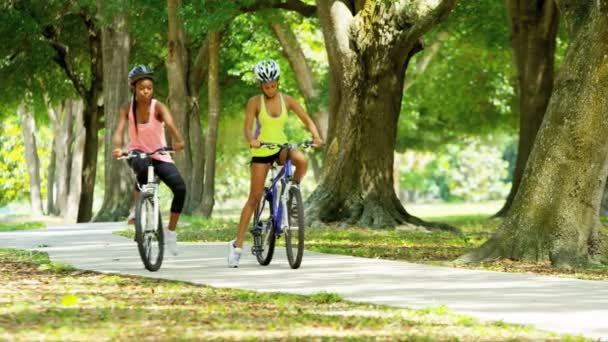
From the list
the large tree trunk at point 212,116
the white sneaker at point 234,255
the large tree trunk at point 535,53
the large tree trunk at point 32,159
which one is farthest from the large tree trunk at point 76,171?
the white sneaker at point 234,255

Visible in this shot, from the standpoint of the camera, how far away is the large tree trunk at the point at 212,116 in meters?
33.5

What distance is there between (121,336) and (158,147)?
17.1ft

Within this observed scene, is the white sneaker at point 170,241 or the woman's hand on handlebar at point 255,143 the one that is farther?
the white sneaker at point 170,241

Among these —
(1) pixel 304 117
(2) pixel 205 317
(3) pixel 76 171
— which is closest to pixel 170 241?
(1) pixel 304 117

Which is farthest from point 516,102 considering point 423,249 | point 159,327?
point 159,327

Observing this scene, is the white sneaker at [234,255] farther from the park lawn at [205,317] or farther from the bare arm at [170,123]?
the park lawn at [205,317]

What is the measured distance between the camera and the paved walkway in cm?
923

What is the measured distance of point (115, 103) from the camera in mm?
31188

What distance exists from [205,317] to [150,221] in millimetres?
4019

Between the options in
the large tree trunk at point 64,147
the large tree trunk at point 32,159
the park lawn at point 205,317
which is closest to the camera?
the park lawn at point 205,317

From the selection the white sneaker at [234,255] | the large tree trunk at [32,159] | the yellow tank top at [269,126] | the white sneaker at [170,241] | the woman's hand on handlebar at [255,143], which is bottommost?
the white sneaker at [234,255]

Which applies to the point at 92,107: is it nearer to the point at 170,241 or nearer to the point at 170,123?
the point at 170,241

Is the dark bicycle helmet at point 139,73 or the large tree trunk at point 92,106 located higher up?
the large tree trunk at point 92,106

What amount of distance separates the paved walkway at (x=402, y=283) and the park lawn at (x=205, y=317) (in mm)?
374
